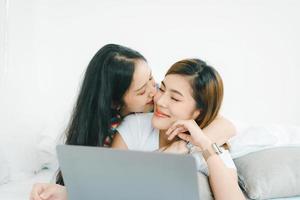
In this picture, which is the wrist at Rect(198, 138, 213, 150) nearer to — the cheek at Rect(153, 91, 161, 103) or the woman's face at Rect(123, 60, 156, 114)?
the cheek at Rect(153, 91, 161, 103)

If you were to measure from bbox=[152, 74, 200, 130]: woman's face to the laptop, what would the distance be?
0.47m

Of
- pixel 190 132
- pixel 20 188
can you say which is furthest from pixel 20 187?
pixel 190 132

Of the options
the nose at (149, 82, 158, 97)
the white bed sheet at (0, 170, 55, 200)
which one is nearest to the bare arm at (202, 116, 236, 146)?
the nose at (149, 82, 158, 97)

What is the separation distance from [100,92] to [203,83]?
0.38m

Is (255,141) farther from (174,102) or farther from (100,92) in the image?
(100,92)

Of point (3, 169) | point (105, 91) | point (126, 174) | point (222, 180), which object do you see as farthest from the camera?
point (3, 169)

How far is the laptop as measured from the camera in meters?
0.76

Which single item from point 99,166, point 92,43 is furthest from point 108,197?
point 92,43

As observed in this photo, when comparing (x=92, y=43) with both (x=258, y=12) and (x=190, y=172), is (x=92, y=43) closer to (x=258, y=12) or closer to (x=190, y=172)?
(x=258, y=12)

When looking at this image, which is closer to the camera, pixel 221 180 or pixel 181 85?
pixel 221 180

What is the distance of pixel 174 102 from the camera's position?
4.25 ft

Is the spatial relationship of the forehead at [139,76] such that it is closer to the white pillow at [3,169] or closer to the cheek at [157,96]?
the cheek at [157,96]

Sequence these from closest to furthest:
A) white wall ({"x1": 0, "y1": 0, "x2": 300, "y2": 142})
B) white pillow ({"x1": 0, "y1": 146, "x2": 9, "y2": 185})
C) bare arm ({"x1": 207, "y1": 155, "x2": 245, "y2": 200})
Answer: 1. bare arm ({"x1": 207, "y1": 155, "x2": 245, "y2": 200})
2. white pillow ({"x1": 0, "y1": 146, "x2": 9, "y2": 185})
3. white wall ({"x1": 0, "y1": 0, "x2": 300, "y2": 142})

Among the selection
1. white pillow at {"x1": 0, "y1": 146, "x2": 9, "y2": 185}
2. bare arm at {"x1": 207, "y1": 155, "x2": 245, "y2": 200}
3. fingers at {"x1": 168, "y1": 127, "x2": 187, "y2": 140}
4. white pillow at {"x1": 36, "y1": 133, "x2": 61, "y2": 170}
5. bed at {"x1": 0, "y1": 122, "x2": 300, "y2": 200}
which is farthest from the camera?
white pillow at {"x1": 36, "y1": 133, "x2": 61, "y2": 170}
